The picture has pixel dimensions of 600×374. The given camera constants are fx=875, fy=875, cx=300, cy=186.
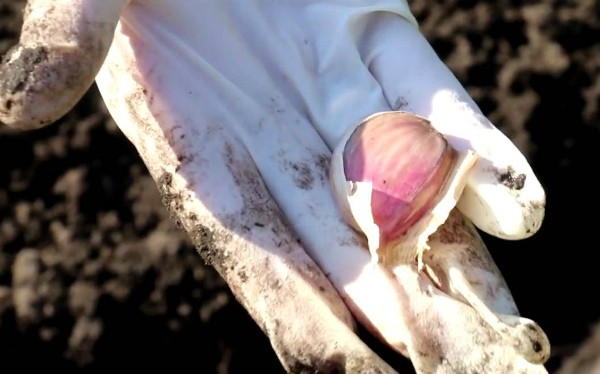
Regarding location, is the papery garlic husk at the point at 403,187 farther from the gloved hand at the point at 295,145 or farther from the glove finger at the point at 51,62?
the glove finger at the point at 51,62

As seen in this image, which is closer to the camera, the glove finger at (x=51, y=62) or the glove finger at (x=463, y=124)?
the glove finger at (x=51, y=62)

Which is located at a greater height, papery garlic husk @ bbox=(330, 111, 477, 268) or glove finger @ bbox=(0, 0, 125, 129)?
glove finger @ bbox=(0, 0, 125, 129)

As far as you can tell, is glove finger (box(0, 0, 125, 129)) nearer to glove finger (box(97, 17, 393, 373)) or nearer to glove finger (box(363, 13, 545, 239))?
glove finger (box(97, 17, 393, 373))

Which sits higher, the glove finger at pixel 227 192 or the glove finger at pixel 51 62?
the glove finger at pixel 51 62

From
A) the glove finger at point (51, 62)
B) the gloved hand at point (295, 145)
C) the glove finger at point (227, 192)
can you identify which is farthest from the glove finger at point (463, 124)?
the glove finger at point (51, 62)

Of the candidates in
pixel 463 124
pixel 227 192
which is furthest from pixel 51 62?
pixel 463 124

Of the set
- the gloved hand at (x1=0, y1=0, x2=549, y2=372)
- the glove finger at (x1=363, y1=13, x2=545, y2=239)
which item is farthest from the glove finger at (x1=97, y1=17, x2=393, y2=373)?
the glove finger at (x1=363, y1=13, x2=545, y2=239)
